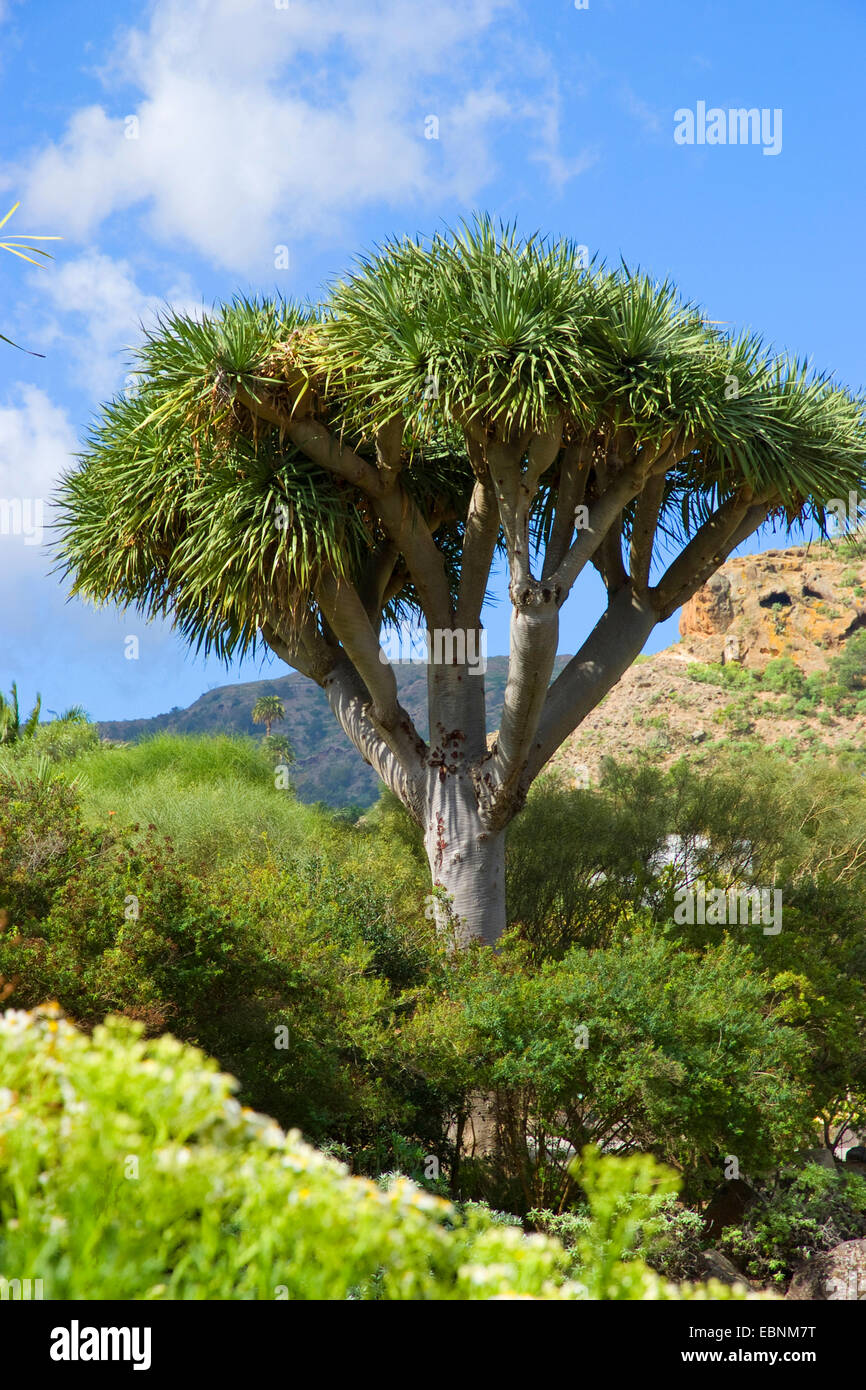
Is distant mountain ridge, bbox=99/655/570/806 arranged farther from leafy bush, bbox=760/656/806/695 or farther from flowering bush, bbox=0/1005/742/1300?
flowering bush, bbox=0/1005/742/1300

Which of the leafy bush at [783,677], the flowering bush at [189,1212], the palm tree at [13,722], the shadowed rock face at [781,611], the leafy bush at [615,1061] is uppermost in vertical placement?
the shadowed rock face at [781,611]

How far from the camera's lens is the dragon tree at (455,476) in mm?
7738

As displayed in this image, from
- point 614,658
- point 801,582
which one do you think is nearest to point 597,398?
point 614,658

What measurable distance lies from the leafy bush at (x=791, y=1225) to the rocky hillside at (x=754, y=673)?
31.3 m

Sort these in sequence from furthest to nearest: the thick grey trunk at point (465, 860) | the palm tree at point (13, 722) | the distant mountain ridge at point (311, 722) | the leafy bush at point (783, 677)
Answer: the distant mountain ridge at point (311, 722) < the leafy bush at point (783, 677) < the palm tree at point (13, 722) < the thick grey trunk at point (465, 860)

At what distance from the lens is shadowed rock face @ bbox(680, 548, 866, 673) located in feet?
170

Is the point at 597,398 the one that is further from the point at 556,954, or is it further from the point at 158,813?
the point at 158,813

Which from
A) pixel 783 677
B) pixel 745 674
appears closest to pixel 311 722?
pixel 745 674

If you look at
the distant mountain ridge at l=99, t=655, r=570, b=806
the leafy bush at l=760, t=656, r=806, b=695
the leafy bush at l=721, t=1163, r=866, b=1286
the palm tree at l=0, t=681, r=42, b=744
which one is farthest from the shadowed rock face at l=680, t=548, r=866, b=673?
the leafy bush at l=721, t=1163, r=866, b=1286

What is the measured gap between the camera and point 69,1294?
84.8 inches

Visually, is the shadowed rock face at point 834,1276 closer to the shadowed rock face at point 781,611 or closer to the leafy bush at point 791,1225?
the leafy bush at point 791,1225

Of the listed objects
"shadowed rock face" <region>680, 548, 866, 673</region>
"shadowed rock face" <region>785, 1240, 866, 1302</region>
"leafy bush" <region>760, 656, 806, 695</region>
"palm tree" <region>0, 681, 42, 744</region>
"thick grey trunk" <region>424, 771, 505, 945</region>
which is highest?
"shadowed rock face" <region>680, 548, 866, 673</region>

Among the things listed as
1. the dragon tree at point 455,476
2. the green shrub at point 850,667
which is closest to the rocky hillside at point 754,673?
the green shrub at point 850,667

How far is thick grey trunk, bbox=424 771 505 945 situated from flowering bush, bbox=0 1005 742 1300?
6.17 meters
